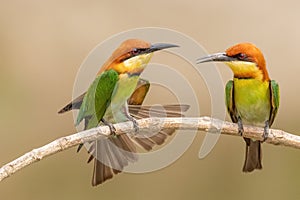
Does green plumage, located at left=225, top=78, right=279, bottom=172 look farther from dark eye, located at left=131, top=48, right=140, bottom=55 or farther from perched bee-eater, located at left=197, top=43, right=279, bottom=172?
dark eye, located at left=131, top=48, right=140, bottom=55

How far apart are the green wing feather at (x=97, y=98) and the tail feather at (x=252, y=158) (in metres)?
0.70

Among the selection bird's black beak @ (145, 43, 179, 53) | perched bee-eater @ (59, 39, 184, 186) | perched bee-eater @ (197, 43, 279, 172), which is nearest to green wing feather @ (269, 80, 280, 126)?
perched bee-eater @ (197, 43, 279, 172)

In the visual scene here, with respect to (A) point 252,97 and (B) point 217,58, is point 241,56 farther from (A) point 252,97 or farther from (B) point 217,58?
(A) point 252,97

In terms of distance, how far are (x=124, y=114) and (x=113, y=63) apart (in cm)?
17

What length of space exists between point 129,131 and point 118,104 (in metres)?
0.14

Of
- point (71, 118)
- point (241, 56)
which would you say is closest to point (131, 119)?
point (241, 56)

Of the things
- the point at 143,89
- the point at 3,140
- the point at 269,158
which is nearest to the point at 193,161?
the point at 269,158

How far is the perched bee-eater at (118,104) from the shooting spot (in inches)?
91.7

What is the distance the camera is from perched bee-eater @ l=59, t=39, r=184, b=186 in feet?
7.64

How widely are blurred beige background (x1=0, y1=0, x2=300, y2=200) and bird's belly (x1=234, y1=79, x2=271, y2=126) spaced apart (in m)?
1.55

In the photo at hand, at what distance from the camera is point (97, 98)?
2428 mm

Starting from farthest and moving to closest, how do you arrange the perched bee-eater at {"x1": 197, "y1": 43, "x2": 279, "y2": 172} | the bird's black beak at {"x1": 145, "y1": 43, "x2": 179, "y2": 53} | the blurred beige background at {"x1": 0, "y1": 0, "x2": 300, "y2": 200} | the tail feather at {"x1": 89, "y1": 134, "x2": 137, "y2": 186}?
1. the blurred beige background at {"x1": 0, "y1": 0, "x2": 300, "y2": 200}
2. the perched bee-eater at {"x1": 197, "y1": 43, "x2": 279, "y2": 172}
3. the tail feather at {"x1": 89, "y1": 134, "x2": 137, "y2": 186}
4. the bird's black beak at {"x1": 145, "y1": 43, "x2": 179, "y2": 53}

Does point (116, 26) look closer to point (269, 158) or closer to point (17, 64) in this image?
point (17, 64)

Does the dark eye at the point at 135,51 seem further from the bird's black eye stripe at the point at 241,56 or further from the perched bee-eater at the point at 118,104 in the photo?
the bird's black eye stripe at the point at 241,56
